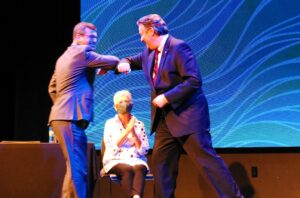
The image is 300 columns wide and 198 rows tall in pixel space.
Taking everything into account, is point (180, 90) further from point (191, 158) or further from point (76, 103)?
point (76, 103)

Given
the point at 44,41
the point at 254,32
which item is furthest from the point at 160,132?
the point at 44,41

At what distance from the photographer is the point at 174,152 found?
3.07 m

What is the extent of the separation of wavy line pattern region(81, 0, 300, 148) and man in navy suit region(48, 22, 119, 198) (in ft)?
6.13

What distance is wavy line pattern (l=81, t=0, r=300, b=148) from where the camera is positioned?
14.9 ft

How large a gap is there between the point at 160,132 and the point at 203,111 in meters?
0.34

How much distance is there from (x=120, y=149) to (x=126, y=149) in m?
0.06

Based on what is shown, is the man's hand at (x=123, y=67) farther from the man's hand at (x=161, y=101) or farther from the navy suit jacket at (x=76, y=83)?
the man's hand at (x=161, y=101)

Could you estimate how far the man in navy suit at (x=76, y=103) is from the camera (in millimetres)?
2926

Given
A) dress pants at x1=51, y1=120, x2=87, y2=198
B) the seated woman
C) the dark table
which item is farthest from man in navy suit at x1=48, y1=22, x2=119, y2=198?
the seated woman

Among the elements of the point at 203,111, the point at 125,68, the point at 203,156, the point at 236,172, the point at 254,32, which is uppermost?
the point at 254,32

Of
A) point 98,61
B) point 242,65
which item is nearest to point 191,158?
point 98,61

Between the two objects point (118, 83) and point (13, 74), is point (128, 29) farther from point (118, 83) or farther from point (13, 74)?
point (13, 74)

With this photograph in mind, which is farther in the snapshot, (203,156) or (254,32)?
(254,32)

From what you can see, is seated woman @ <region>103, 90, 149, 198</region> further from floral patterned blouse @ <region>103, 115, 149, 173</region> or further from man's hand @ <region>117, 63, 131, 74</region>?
man's hand @ <region>117, 63, 131, 74</region>
